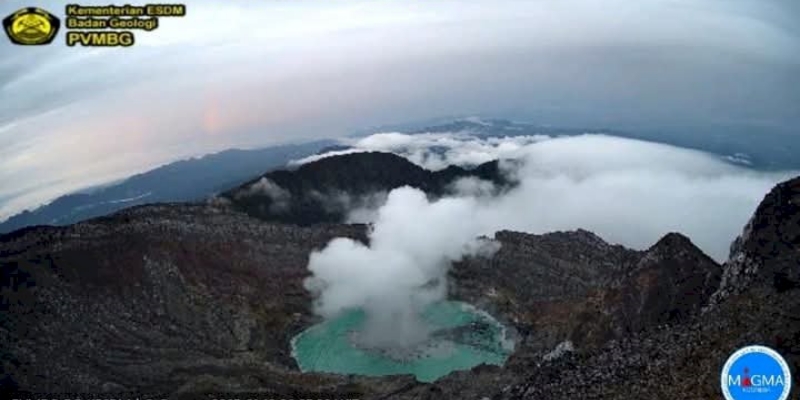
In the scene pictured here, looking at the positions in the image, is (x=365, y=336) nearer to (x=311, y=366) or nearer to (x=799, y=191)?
(x=311, y=366)

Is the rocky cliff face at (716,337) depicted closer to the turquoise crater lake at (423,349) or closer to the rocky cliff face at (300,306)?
the rocky cliff face at (300,306)

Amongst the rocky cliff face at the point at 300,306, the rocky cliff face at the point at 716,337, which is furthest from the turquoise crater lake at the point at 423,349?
the rocky cliff face at the point at 716,337

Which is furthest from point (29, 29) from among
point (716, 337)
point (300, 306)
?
point (300, 306)

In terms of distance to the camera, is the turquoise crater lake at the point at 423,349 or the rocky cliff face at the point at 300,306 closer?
the rocky cliff face at the point at 300,306

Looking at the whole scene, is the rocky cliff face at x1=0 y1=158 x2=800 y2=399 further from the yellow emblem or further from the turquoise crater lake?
the yellow emblem

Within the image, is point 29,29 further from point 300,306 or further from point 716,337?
point 300,306

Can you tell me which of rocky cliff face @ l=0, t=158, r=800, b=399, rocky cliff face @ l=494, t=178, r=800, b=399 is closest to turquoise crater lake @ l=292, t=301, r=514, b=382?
rocky cliff face @ l=0, t=158, r=800, b=399

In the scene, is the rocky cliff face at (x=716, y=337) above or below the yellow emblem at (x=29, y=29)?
below
